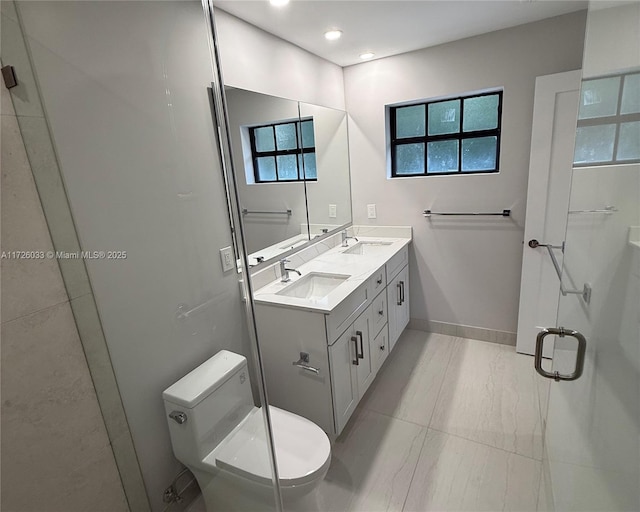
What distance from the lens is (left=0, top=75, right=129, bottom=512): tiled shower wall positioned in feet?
3.27

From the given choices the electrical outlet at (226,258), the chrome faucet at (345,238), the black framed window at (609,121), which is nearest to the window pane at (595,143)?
the black framed window at (609,121)

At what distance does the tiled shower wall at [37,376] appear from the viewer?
1.00 m

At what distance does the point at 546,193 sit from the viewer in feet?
7.70

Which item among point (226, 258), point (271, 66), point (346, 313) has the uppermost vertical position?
point (271, 66)

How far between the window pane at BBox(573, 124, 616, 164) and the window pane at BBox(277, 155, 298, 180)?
1.62m

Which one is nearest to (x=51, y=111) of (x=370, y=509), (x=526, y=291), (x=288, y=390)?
(x=288, y=390)

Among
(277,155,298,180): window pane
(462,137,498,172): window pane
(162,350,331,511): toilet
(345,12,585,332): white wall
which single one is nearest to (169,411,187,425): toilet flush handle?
(162,350,331,511): toilet

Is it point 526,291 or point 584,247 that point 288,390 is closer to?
point 584,247

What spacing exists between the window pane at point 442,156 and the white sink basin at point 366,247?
2.40ft

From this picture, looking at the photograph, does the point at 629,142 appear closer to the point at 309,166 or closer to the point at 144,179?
the point at 144,179

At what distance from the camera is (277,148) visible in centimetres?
229

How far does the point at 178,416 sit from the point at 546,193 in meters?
2.58

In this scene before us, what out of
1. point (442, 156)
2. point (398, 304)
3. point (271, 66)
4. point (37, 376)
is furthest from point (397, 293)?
point (37, 376)

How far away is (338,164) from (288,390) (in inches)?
72.5
